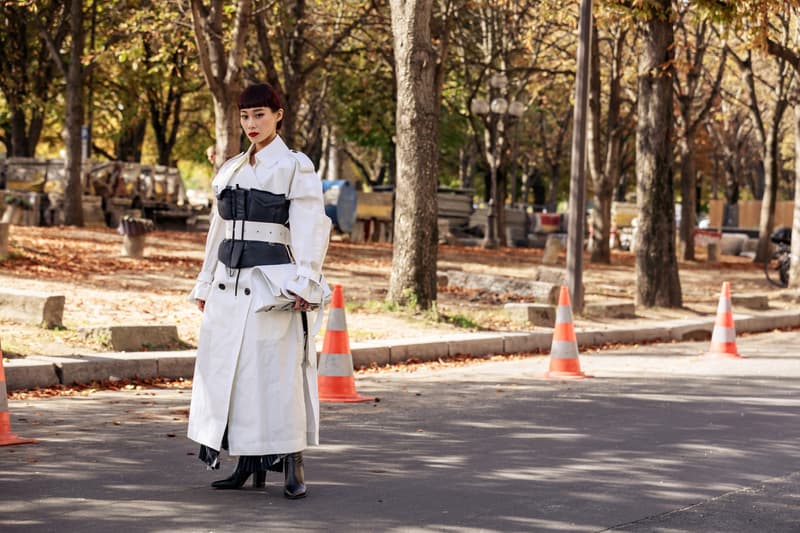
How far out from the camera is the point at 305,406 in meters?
6.16

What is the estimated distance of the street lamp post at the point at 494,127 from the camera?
33.1 meters

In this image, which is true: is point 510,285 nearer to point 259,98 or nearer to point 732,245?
point 259,98

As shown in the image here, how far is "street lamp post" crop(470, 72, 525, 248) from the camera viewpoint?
33.1 meters

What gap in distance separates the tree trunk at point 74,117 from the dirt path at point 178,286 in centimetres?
232

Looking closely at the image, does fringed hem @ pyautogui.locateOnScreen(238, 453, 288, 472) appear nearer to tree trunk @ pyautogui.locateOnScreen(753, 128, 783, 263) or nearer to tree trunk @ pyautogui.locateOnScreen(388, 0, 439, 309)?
tree trunk @ pyautogui.locateOnScreen(388, 0, 439, 309)

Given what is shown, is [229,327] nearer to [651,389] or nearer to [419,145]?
[651,389]

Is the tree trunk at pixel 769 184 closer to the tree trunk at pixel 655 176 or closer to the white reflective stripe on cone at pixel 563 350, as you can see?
the tree trunk at pixel 655 176

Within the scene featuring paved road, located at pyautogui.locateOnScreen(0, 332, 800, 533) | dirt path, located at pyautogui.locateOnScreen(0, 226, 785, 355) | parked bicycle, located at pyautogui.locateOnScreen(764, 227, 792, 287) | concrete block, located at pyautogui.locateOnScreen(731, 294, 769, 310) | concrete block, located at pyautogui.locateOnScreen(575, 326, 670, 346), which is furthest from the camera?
parked bicycle, located at pyautogui.locateOnScreen(764, 227, 792, 287)

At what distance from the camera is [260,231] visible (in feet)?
20.0

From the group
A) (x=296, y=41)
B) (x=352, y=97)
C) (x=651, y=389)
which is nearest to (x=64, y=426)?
(x=651, y=389)

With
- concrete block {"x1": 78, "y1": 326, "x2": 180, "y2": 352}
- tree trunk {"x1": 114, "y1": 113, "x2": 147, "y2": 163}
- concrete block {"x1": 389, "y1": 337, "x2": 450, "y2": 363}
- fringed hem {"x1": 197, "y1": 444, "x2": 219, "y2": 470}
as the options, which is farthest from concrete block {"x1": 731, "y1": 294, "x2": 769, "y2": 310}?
tree trunk {"x1": 114, "y1": 113, "x2": 147, "y2": 163}

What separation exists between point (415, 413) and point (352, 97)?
32922 mm

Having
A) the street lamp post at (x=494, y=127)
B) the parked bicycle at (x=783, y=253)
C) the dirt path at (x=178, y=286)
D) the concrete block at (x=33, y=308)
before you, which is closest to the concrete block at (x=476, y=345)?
the dirt path at (x=178, y=286)

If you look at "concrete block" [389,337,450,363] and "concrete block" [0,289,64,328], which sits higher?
"concrete block" [0,289,64,328]
